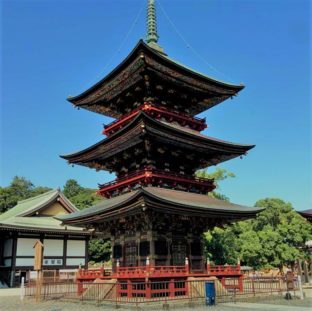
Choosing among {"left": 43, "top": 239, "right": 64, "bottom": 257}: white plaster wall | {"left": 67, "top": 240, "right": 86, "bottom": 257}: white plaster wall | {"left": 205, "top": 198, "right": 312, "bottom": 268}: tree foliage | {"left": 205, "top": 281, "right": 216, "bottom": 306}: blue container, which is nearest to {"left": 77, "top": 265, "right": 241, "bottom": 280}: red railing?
{"left": 205, "top": 281, "right": 216, "bottom": 306}: blue container

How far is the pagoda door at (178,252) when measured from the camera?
82.4ft

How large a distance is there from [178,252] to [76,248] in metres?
22.4

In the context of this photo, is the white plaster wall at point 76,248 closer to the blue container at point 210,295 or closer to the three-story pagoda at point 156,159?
the three-story pagoda at point 156,159

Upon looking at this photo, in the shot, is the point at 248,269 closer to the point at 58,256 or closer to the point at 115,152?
the point at 58,256

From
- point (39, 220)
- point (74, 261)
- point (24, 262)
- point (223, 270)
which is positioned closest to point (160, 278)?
point (223, 270)

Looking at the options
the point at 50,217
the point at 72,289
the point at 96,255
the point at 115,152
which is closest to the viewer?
the point at 115,152

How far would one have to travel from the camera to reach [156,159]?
26578 millimetres

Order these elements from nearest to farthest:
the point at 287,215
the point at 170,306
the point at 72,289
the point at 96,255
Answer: the point at 170,306, the point at 72,289, the point at 287,215, the point at 96,255

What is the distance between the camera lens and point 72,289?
32.7 m

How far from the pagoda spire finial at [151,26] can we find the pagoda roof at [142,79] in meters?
3.63

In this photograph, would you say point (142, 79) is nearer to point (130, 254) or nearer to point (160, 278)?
point (130, 254)

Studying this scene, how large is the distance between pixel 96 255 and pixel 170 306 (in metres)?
51.3

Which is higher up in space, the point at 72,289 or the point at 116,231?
the point at 116,231

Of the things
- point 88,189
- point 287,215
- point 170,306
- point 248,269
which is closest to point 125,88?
point 170,306
